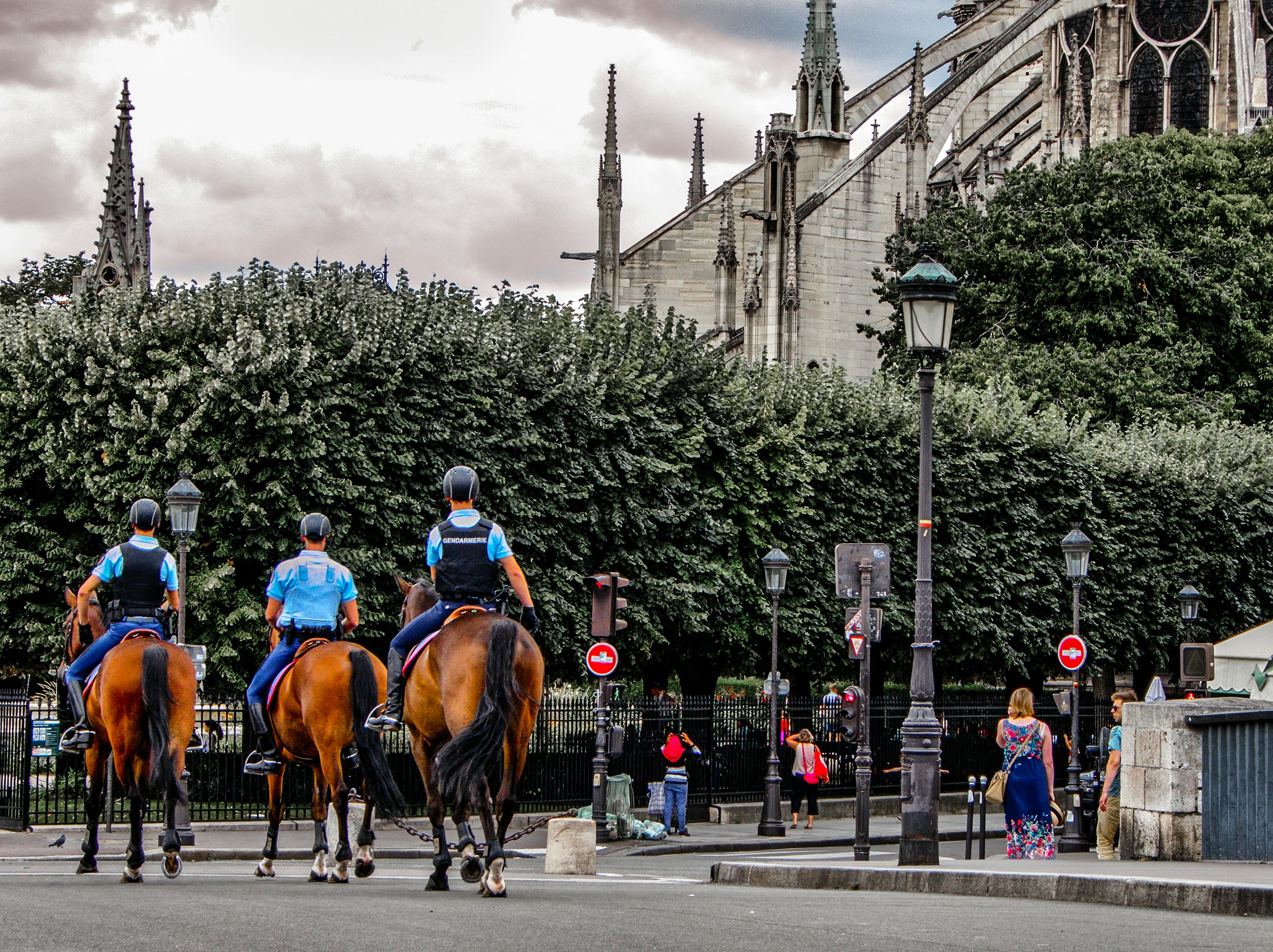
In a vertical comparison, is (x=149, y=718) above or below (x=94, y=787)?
above

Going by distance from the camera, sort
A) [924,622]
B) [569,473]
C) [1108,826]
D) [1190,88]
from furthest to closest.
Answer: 1. [1190,88]
2. [569,473]
3. [1108,826]
4. [924,622]

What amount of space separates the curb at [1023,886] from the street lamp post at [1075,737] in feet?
30.5

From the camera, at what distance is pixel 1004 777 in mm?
15742

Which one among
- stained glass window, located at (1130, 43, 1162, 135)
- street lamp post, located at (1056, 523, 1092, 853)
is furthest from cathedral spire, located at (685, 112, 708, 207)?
street lamp post, located at (1056, 523, 1092, 853)

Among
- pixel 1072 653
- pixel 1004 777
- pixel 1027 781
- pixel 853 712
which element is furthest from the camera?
pixel 1072 653

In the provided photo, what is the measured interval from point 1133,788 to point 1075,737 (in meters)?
9.08

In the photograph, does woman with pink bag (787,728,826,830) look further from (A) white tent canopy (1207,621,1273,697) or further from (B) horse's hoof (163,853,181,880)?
(B) horse's hoof (163,853,181,880)

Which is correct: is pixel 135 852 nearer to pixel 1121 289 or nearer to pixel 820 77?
pixel 1121 289

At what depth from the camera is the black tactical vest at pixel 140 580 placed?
11.4 metres

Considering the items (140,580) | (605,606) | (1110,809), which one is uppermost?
(605,606)

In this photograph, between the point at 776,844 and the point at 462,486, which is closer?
the point at 462,486

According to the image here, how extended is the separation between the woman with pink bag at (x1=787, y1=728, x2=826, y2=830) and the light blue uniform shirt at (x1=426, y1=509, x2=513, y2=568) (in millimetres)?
16297

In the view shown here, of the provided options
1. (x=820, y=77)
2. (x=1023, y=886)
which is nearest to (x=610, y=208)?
(x=820, y=77)

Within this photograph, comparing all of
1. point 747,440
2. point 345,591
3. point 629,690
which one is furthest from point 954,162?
point 345,591
